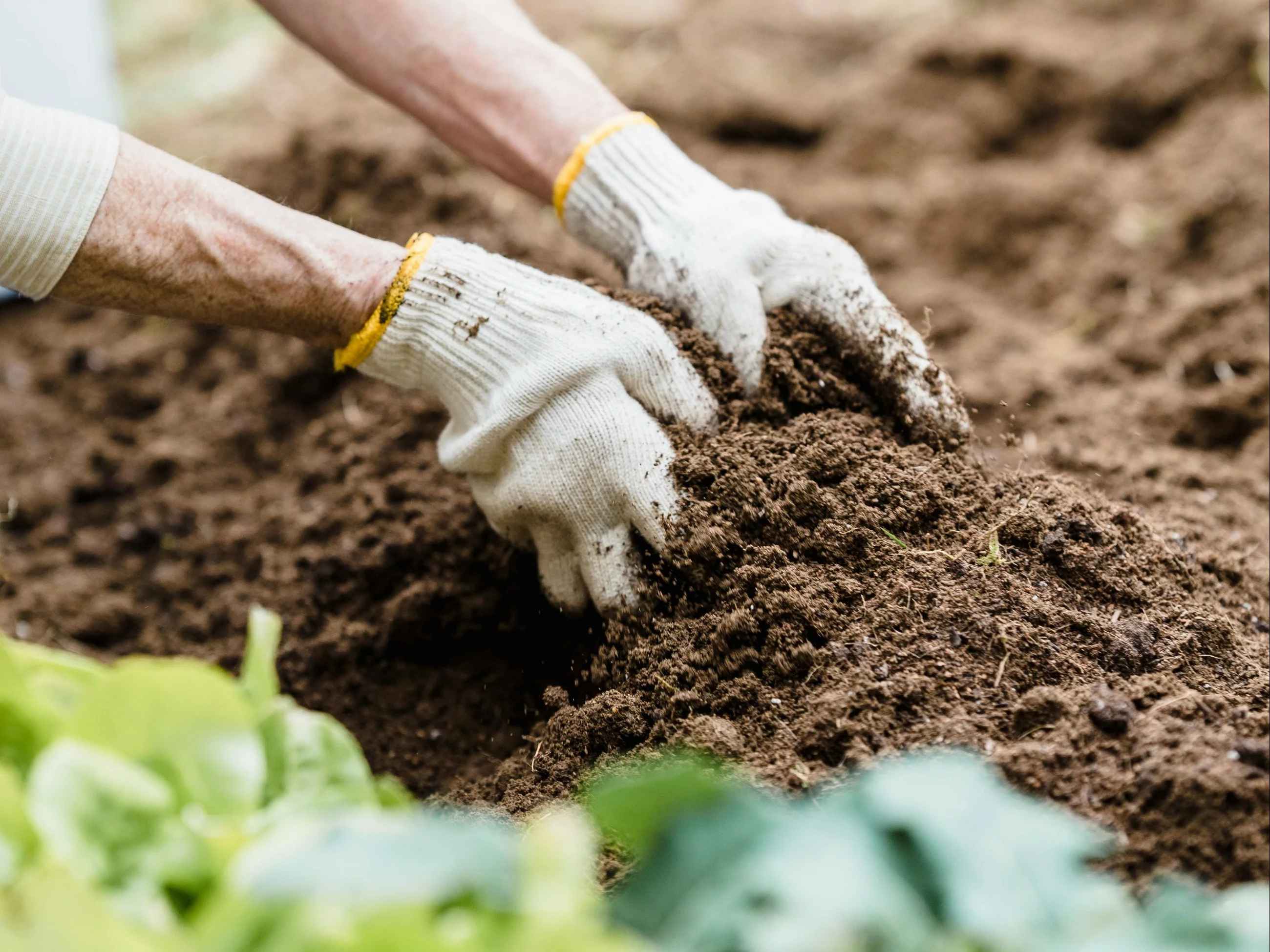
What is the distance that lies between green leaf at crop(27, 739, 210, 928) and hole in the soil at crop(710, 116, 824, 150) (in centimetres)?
304

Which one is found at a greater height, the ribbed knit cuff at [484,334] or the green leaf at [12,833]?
the ribbed knit cuff at [484,334]

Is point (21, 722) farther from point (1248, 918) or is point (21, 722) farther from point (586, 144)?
point (586, 144)

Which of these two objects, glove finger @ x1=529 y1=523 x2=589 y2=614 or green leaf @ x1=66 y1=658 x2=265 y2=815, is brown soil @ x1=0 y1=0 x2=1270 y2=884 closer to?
glove finger @ x1=529 y1=523 x2=589 y2=614

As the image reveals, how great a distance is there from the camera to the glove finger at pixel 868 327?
1668 millimetres

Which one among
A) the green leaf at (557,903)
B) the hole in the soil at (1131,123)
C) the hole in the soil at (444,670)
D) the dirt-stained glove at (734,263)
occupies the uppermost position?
the hole in the soil at (1131,123)

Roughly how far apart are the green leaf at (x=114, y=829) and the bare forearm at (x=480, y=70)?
1.33m

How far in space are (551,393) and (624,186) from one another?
48cm

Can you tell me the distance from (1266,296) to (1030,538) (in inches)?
55.4

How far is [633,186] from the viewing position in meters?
1.89

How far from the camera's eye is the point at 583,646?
172 centimetres

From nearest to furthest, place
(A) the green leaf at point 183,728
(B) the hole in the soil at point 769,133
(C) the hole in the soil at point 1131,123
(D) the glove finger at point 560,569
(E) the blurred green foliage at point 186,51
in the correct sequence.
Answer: (A) the green leaf at point 183,728 < (D) the glove finger at point 560,569 < (C) the hole in the soil at point 1131,123 < (B) the hole in the soil at point 769,133 < (E) the blurred green foliage at point 186,51

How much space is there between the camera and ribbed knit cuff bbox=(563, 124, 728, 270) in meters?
1.87

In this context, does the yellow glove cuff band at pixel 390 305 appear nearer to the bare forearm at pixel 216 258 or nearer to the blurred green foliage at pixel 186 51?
the bare forearm at pixel 216 258

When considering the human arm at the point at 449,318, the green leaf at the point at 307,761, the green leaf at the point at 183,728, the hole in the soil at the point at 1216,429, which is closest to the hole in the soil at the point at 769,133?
the hole in the soil at the point at 1216,429
